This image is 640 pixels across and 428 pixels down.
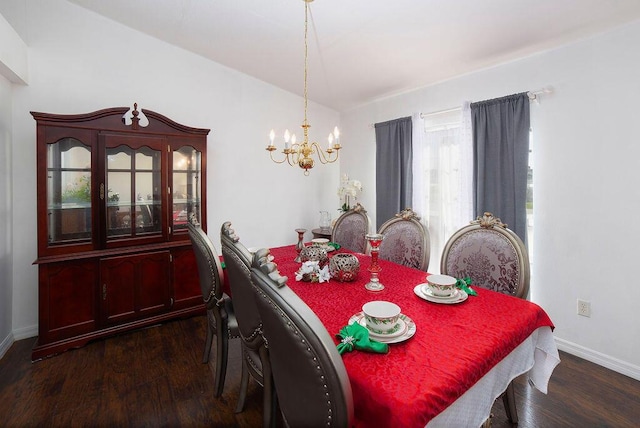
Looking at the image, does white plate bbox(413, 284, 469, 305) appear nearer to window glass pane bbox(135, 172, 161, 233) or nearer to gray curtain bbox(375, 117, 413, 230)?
gray curtain bbox(375, 117, 413, 230)

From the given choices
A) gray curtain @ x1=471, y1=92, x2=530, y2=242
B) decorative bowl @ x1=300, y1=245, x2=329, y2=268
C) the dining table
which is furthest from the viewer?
gray curtain @ x1=471, y1=92, x2=530, y2=242

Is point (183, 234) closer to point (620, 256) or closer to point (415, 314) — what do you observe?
point (415, 314)

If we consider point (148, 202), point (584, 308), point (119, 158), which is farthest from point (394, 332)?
point (119, 158)

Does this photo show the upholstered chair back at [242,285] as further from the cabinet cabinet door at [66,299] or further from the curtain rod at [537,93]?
the curtain rod at [537,93]

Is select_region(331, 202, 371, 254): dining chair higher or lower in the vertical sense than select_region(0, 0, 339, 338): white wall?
lower

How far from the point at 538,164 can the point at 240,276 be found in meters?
2.50

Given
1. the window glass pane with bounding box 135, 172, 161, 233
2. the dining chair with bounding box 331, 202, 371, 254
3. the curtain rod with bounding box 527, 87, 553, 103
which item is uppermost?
the curtain rod with bounding box 527, 87, 553, 103

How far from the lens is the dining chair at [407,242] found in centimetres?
211

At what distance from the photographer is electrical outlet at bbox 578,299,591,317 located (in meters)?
2.20

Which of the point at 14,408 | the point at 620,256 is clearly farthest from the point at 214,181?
the point at 620,256

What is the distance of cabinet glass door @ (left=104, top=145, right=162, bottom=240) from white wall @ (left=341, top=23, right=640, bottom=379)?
10.3 ft

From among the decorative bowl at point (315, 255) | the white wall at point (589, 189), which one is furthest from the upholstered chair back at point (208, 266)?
the white wall at point (589, 189)

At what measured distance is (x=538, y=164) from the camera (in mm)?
2432

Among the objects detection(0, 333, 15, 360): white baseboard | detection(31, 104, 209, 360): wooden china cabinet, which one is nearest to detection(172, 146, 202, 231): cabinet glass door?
detection(31, 104, 209, 360): wooden china cabinet
